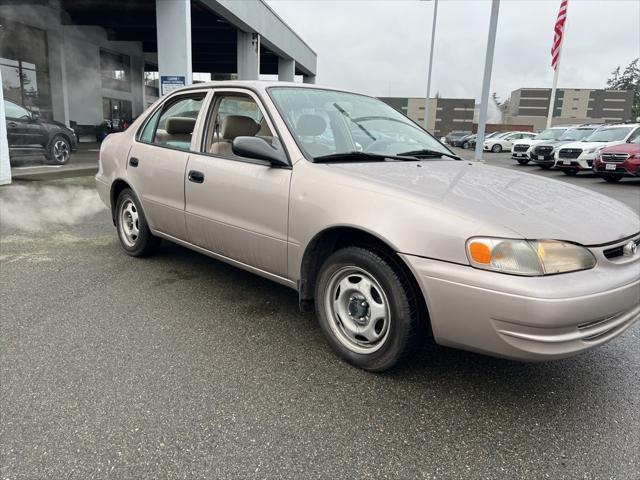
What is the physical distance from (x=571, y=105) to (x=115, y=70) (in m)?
96.5

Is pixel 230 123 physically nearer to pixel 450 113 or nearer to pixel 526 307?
pixel 526 307

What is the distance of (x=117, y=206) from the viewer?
182 inches

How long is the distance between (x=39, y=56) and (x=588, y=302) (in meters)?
22.0

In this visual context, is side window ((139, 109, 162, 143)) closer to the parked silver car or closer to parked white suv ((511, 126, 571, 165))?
the parked silver car

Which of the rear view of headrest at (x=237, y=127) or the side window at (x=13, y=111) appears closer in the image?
the rear view of headrest at (x=237, y=127)

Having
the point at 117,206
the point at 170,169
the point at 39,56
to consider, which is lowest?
the point at 117,206

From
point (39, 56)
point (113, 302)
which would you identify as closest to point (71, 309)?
point (113, 302)

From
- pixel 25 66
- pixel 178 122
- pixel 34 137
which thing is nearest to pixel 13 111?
pixel 34 137

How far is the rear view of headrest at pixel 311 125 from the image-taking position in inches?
120

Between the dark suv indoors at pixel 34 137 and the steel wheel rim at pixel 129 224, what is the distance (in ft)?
29.2

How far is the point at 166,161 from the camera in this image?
3834 millimetres

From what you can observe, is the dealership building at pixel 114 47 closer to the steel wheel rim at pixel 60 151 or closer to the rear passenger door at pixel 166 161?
the steel wheel rim at pixel 60 151

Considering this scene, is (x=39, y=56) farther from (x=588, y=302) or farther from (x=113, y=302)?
(x=588, y=302)

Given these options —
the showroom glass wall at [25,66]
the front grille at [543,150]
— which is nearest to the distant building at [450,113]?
the front grille at [543,150]
